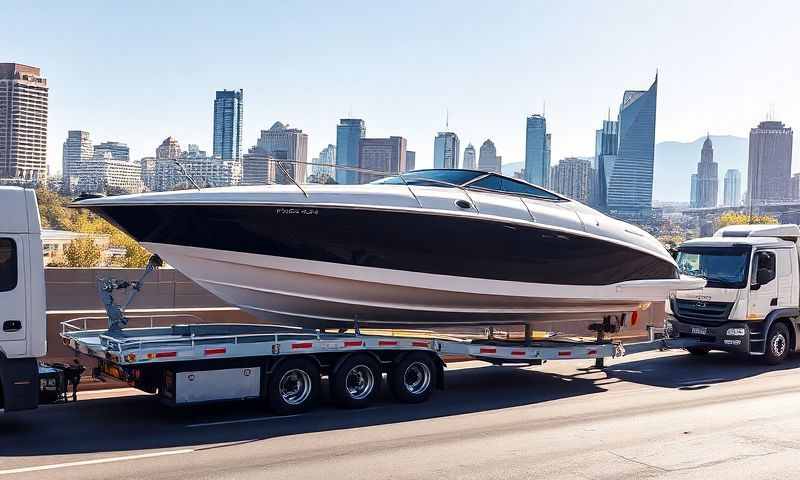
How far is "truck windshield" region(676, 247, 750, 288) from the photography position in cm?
1525

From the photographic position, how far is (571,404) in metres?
11.4

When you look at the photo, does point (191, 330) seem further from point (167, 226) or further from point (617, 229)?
point (617, 229)

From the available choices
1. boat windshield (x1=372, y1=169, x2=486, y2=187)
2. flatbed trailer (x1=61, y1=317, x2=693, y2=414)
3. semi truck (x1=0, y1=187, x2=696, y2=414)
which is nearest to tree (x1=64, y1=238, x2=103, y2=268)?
semi truck (x1=0, y1=187, x2=696, y2=414)

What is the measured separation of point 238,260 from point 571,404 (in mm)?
4928

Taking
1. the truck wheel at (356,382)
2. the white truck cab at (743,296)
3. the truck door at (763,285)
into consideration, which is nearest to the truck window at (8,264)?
the truck wheel at (356,382)

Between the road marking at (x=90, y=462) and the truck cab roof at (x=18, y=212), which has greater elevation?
the truck cab roof at (x=18, y=212)

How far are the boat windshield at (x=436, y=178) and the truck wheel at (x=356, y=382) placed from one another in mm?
2988

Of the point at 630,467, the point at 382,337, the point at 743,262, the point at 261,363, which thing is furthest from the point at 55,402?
the point at 743,262

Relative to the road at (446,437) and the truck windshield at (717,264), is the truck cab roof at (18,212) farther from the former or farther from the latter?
the truck windshield at (717,264)

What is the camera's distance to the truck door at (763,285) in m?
15.2

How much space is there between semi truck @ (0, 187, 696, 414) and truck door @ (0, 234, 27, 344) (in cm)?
1

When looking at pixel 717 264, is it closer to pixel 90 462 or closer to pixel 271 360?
pixel 271 360

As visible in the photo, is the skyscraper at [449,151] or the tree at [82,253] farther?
the tree at [82,253]

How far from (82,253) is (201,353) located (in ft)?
143
